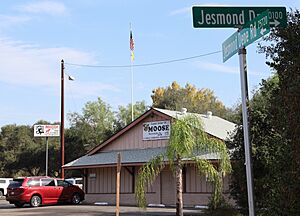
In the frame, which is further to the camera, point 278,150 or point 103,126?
point 103,126

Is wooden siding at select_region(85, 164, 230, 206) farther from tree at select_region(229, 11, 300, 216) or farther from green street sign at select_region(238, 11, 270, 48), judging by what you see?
green street sign at select_region(238, 11, 270, 48)

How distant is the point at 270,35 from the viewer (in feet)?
26.0

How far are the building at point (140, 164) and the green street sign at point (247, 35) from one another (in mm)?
21493

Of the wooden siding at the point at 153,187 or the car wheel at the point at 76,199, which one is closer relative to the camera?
the wooden siding at the point at 153,187

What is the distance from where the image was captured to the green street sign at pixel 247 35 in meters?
7.01

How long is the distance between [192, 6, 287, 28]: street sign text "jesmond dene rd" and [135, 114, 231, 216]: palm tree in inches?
461

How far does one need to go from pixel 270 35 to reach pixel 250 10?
0.51 metres

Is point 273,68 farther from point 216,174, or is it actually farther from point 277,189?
point 216,174

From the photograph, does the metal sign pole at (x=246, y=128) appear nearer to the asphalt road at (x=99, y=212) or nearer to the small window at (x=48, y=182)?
the asphalt road at (x=99, y=212)

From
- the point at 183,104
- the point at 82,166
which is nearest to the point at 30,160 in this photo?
the point at 183,104

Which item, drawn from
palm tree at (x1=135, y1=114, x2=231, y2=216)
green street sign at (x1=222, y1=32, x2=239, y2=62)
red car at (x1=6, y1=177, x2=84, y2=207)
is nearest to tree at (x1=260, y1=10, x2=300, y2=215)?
green street sign at (x1=222, y1=32, x2=239, y2=62)

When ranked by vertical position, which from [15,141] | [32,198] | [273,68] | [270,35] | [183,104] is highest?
[183,104]

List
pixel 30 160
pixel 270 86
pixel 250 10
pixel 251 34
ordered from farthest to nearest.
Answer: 1. pixel 30 160
2. pixel 270 86
3. pixel 250 10
4. pixel 251 34

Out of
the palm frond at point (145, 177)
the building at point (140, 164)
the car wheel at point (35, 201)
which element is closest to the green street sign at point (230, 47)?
the palm frond at point (145, 177)
